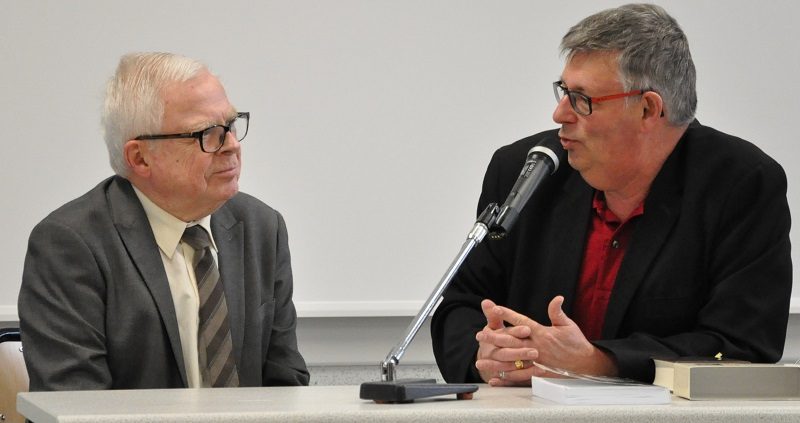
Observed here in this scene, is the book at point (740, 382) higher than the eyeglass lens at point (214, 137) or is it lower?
lower

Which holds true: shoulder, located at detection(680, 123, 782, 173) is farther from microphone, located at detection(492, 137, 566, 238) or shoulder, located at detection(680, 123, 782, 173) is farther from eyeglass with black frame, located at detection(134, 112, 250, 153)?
eyeglass with black frame, located at detection(134, 112, 250, 153)

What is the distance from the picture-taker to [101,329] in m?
2.40

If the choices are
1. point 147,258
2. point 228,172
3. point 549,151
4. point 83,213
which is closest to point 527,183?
point 549,151

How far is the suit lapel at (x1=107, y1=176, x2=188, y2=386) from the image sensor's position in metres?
2.43

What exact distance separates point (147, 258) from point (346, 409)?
910 mm

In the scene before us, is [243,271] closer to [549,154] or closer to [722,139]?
[549,154]

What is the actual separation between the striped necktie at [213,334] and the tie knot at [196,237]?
5 cm

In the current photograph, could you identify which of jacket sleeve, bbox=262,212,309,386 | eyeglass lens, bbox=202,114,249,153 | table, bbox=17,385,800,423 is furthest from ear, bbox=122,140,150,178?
table, bbox=17,385,800,423

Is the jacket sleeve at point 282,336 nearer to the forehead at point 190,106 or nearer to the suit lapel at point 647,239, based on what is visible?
the forehead at point 190,106

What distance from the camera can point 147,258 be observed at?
245cm

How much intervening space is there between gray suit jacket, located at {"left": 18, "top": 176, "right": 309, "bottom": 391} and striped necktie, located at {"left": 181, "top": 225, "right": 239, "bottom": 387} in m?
0.04

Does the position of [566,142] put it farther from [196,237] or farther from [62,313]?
[62,313]

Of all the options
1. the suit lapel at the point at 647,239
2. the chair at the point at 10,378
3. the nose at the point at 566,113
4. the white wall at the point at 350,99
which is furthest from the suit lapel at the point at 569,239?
the chair at the point at 10,378

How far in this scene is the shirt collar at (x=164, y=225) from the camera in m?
2.51
